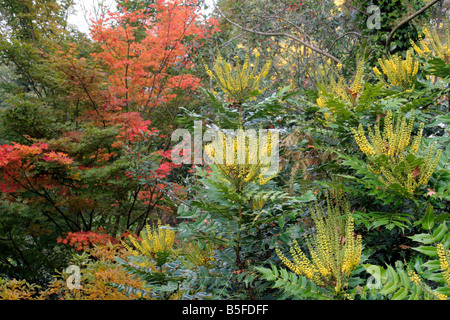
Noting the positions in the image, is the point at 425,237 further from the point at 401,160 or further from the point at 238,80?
the point at 238,80

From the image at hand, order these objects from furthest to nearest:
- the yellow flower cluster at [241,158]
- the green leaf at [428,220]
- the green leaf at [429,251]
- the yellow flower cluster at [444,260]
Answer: the yellow flower cluster at [241,158] → the green leaf at [428,220] → the green leaf at [429,251] → the yellow flower cluster at [444,260]

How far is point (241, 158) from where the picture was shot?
2039mm

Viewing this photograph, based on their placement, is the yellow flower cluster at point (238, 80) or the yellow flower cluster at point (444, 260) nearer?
the yellow flower cluster at point (444, 260)

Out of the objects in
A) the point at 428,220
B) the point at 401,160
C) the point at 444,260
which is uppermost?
the point at 401,160

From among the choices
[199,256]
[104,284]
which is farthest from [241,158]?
[104,284]

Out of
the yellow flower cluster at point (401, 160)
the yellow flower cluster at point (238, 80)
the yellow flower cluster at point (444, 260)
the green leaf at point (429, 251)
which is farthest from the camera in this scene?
the yellow flower cluster at point (238, 80)

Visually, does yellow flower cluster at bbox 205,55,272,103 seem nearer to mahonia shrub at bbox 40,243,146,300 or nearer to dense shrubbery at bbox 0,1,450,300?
dense shrubbery at bbox 0,1,450,300

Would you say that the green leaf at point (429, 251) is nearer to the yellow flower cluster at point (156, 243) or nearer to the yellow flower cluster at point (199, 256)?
the yellow flower cluster at point (199, 256)

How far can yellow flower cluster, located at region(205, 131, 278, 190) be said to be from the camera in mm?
2041

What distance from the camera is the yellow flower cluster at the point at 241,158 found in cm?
204

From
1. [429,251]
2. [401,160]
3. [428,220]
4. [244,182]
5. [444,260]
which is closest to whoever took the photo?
[444,260]

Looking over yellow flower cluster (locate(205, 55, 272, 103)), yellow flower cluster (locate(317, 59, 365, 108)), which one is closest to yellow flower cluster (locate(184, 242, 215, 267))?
yellow flower cluster (locate(205, 55, 272, 103))

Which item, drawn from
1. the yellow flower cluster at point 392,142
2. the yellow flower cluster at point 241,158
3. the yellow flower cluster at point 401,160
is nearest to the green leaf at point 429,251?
the yellow flower cluster at point 401,160
